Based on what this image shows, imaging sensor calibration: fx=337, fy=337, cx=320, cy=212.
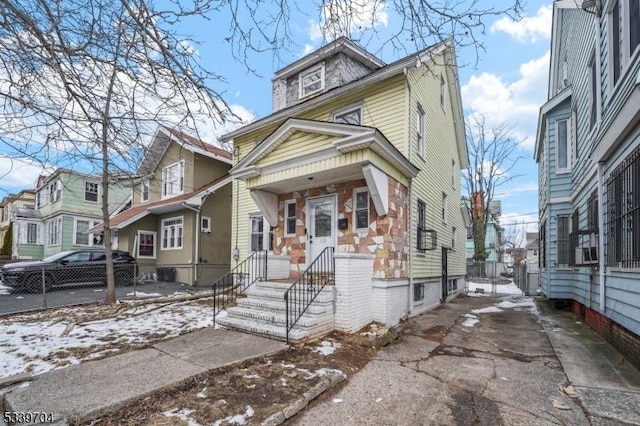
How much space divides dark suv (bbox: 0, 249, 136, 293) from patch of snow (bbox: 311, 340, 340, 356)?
816 centimetres

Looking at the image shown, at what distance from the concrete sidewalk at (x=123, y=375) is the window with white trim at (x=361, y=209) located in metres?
3.43

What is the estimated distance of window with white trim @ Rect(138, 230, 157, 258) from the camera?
16.1 meters

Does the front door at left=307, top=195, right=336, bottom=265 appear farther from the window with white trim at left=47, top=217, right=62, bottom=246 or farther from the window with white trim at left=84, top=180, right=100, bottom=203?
the window with white trim at left=47, top=217, right=62, bottom=246

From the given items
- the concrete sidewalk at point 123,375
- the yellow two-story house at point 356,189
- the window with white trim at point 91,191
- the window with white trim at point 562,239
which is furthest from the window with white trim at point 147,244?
the window with white trim at point 562,239

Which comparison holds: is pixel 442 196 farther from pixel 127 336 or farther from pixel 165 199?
pixel 165 199

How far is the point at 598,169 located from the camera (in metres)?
6.10

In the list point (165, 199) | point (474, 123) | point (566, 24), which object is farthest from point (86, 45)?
point (474, 123)

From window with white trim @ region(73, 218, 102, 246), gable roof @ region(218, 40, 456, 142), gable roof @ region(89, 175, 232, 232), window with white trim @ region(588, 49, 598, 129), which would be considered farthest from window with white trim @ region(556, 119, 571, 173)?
window with white trim @ region(73, 218, 102, 246)

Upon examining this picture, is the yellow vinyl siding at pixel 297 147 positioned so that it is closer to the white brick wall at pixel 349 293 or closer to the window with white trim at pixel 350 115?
the window with white trim at pixel 350 115

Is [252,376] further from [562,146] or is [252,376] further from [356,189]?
[562,146]

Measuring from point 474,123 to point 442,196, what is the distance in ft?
49.3

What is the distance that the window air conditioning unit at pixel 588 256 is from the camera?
6.25 metres

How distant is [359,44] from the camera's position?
12.6 ft

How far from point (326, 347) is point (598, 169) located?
579cm
